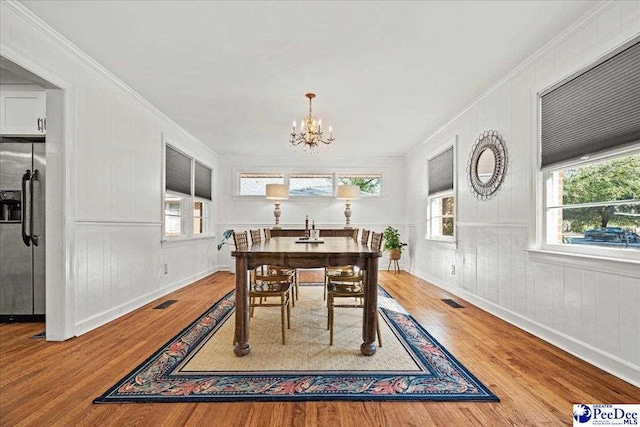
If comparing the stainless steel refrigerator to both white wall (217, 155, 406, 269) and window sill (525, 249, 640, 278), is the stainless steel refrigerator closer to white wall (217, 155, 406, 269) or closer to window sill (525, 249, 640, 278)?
white wall (217, 155, 406, 269)

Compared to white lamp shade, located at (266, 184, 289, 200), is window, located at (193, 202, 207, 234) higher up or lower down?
lower down

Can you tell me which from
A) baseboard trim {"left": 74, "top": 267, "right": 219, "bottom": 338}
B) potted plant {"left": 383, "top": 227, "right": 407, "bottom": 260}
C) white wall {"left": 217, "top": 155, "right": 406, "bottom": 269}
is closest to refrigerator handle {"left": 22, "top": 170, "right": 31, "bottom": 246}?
baseboard trim {"left": 74, "top": 267, "right": 219, "bottom": 338}

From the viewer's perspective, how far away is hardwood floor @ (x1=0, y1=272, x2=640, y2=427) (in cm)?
166

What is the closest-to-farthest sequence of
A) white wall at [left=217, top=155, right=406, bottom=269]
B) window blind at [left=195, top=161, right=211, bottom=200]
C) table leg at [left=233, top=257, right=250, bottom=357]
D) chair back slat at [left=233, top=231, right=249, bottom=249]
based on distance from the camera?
1. table leg at [left=233, top=257, right=250, bottom=357]
2. chair back slat at [left=233, top=231, right=249, bottom=249]
3. window blind at [left=195, top=161, right=211, bottom=200]
4. white wall at [left=217, top=155, right=406, bottom=269]

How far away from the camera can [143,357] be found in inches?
93.7

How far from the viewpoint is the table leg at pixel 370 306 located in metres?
2.44

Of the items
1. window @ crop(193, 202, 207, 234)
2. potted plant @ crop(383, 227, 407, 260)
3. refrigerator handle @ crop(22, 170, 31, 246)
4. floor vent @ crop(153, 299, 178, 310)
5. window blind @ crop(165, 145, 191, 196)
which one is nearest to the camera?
refrigerator handle @ crop(22, 170, 31, 246)

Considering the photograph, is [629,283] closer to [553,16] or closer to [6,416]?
[553,16]

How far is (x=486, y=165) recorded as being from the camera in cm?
376

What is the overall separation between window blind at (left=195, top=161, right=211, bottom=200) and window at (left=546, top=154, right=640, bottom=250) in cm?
519

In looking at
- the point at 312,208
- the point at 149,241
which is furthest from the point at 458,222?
the point at 149,241

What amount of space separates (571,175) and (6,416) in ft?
13.4

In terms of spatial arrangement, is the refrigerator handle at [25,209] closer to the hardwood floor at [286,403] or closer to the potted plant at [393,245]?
the hardwood floor at [286,403]

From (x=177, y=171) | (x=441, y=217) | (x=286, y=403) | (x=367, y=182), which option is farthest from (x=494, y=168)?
(x=177, y=171)
